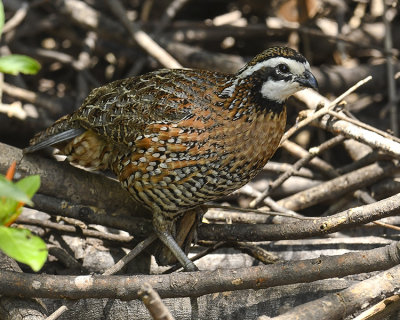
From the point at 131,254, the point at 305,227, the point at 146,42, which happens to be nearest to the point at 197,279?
the point at 131,254

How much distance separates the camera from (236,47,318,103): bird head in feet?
10.3

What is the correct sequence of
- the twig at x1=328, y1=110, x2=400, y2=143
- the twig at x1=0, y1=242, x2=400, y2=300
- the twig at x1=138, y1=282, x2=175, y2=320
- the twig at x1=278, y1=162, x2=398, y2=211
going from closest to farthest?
the twig at x1=138, y1=282, x2=175, y2=320, the twig at x1=0, y1=242, x2=400, y2=300, the twig at x1=328, y1=110, x2=400, y2=143, the twig at x1=278, y1=162, x2=398, y2=211

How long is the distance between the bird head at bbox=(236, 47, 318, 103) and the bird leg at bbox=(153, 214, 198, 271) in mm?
798

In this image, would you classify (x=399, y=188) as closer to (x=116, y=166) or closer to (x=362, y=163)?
(x=362, y=163)

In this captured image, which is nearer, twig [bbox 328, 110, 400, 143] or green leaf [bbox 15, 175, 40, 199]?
green leaf [bbox 15, 175, 40, 199]

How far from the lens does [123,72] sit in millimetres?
5637

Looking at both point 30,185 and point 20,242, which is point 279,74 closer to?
point 30,185

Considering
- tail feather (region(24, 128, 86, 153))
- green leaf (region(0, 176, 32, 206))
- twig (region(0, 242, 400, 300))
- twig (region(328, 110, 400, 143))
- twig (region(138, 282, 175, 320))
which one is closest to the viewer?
green leaf (region(0, 176, 32, 206))

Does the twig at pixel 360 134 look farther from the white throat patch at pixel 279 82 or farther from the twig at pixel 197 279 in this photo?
the twig at pixel 197 279

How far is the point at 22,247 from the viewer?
5.44 ft

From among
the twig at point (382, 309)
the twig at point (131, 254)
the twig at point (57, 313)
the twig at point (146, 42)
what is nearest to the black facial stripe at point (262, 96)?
the twig at point (131, 254)

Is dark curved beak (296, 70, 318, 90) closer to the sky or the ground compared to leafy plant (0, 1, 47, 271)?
closer to the sky

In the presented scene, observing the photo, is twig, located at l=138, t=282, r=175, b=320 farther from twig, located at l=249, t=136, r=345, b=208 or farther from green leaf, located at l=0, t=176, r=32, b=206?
twig, located at l=249, t=136, r=345, b=208

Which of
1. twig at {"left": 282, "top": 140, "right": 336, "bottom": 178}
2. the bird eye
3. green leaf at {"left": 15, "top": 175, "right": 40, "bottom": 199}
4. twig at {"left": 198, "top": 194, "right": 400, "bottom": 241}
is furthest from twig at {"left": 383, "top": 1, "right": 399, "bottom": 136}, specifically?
green leaf at {"left": 15, "top": 175, "right": 40, "bottom": 199}
